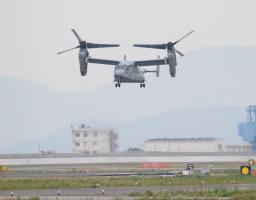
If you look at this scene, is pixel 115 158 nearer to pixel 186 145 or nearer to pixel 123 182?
pixel 186 145

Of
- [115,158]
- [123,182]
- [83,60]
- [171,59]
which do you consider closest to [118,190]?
[123,182]

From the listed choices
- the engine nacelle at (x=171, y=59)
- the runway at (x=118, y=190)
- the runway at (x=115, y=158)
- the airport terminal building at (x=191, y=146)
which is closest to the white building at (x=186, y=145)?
the airport terminal building at (x=191, y=146)

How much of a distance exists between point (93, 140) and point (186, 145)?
70.0ft

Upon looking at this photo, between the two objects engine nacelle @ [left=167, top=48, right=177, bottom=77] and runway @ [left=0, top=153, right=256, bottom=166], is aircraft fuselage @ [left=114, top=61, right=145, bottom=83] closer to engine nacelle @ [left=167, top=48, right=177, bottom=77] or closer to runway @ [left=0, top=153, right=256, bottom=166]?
engine nacelle @ [left=167, top=48, right=177, bottom=77]

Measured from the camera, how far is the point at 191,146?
187 meters

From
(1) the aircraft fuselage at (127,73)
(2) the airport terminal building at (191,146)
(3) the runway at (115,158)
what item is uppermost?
(1) the aircraft fuselage at (127,73)

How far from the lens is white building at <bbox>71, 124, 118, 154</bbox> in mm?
188125

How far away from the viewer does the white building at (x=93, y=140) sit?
188 m

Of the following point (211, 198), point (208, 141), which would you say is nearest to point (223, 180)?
point (211, 198)

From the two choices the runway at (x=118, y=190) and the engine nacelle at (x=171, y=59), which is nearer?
the runway at (x=118, y=190)

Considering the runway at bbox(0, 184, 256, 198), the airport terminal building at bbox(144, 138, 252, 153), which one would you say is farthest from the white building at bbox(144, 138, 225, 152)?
the runway at bbox(0, 184, 256, 198)

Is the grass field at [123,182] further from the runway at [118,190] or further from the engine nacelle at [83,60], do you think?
the engine nacelle at [83,60]

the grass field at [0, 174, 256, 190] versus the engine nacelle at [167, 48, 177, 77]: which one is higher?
the engine nacelle at [167, 48, 177, 77]

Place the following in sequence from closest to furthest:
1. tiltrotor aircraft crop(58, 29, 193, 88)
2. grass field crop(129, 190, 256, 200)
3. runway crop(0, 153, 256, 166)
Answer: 1. grass field crop(129, 190, 256, 200)
2. tiltrotor aircraft crop(58, 29, 193, 88)
3. runway crop(0, 153, 256, 166)
